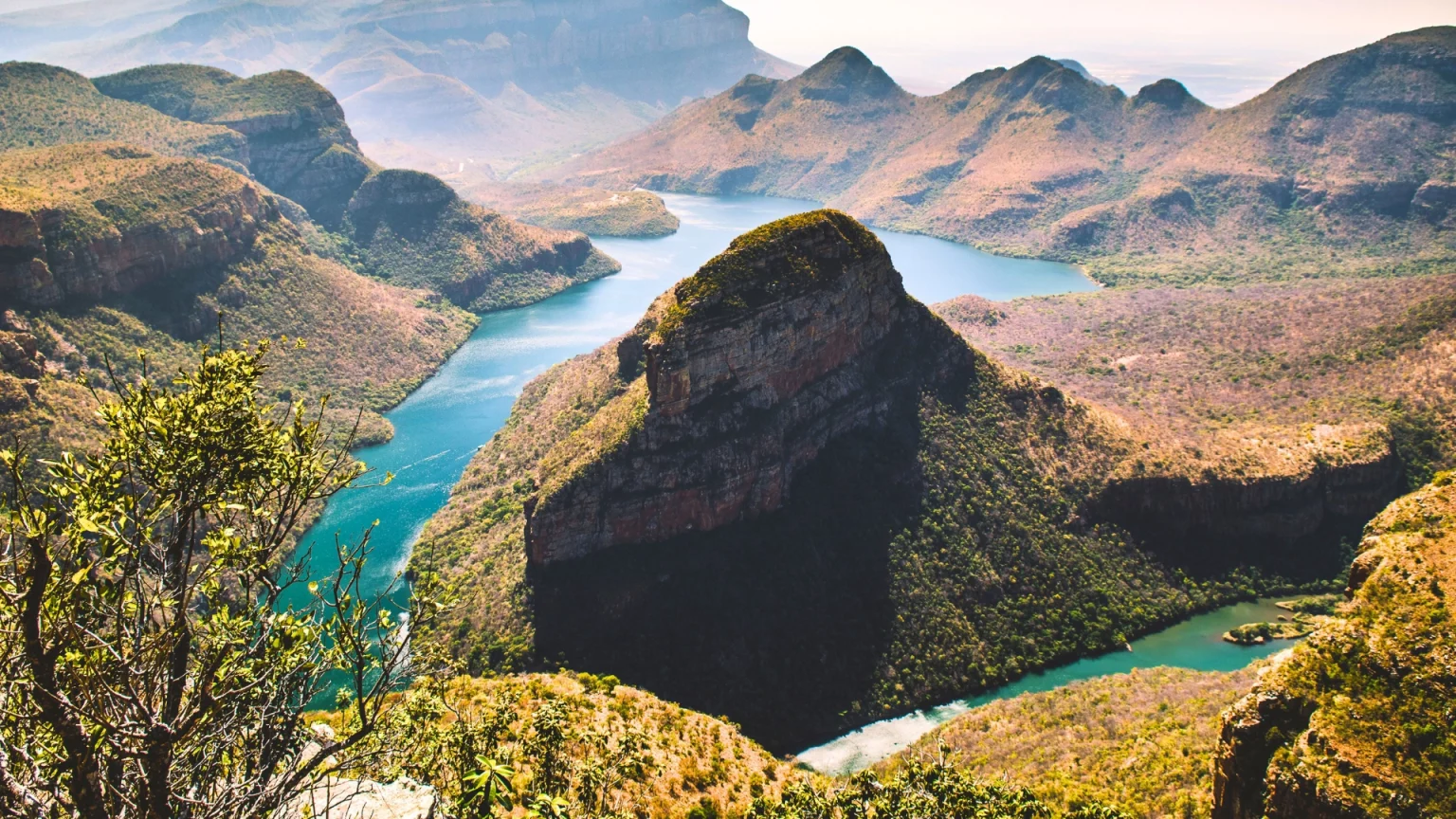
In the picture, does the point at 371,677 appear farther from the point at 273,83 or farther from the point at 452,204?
the point at 273,83

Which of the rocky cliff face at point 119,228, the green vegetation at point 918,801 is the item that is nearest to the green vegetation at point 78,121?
the rocky cliff face at point 119,228

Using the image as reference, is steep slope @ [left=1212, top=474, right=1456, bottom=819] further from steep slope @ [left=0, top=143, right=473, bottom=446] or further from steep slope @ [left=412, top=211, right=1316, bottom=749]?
steep slope @ [left=0, top=143, right=473, bottom=446]

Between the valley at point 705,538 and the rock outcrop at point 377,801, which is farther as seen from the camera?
the rock outcrop at point 377,801

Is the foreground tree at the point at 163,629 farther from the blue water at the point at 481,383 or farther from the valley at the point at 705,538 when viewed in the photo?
the blue water at the point at 481,383

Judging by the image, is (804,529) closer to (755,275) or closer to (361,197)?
(755,275)

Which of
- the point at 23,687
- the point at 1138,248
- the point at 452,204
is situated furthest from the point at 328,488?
the point at 1138,248

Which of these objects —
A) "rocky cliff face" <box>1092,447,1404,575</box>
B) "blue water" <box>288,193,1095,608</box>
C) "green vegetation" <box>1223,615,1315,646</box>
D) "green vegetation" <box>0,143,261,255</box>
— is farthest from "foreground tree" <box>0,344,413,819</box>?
"green vegetation" <box>0,143,261,255</box>

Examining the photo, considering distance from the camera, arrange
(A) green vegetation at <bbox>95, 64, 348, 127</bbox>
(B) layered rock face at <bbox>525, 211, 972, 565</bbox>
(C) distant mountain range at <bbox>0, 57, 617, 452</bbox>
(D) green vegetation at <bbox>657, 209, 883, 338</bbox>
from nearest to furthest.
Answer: (B) layered rock face at <bbox>525, 211, 972, 565</bbox> → (D) green vegetation at <bbox>657, 209, 883, 338</bbox> → (C) distant mountain range at <bbox>0, 57, 617, 452</bbox> → (A) green vegetation at <bbox>95, 64, 348, 127</bbox>
